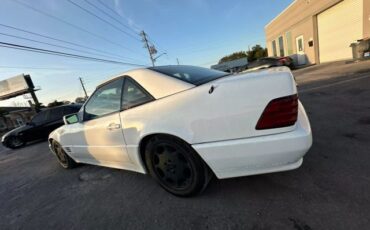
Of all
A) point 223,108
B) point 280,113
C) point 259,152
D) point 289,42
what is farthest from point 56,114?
point 289,42

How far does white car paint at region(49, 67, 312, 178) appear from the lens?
171cm

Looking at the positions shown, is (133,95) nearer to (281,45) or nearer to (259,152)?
(259,152)

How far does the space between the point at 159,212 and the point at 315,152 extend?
219 centimetres

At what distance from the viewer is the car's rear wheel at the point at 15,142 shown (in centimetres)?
925

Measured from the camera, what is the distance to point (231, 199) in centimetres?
218

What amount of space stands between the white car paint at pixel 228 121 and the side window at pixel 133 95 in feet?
0.23

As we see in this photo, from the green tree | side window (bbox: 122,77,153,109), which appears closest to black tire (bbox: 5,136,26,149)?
side window (bbox: 122,77,153,109)

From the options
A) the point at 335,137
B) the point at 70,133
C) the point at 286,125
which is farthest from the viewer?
the point at 70,133

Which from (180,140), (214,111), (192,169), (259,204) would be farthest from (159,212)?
(214,111)

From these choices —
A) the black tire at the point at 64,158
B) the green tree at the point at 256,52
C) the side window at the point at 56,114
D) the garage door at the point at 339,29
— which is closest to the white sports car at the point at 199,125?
the black tire at the point at 64,158

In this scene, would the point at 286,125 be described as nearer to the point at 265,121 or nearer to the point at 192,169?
the point at 265,121

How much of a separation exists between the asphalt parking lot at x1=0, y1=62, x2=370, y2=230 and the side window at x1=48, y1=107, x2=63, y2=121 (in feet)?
19.3

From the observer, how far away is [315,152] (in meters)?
2.81

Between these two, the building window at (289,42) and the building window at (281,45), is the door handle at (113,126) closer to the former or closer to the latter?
the building window at (289,42)
